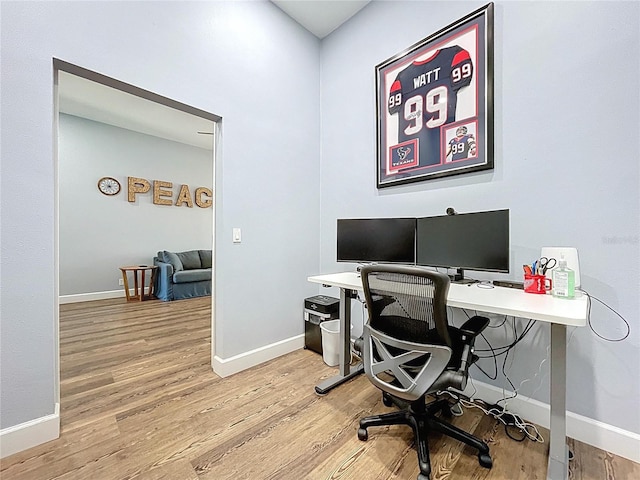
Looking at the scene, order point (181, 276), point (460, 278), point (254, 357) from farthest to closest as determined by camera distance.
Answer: point (181, 276), point (254, 357), point (460, 278)

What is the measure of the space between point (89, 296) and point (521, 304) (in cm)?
580

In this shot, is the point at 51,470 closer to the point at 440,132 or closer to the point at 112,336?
the point at 112,336

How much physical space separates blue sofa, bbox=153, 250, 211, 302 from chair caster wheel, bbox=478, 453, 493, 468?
15.2ft

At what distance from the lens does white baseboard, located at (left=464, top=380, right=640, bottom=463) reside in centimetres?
136

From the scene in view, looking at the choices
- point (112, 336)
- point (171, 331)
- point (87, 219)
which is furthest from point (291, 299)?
point (87, 219)

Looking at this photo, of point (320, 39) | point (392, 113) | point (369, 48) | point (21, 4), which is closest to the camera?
point (21, 4)

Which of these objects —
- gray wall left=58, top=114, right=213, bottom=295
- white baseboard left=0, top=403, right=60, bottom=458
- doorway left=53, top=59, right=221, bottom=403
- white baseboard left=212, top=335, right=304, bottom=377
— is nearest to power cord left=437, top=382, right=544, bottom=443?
white baseboard left=212, top=335, right=304, bottom=377

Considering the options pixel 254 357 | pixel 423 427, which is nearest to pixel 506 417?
pixel 423 427

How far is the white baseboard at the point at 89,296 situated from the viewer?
4.33 metres

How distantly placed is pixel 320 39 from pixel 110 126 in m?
4.04

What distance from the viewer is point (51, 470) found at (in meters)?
1.28

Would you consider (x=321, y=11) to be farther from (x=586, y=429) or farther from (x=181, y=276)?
(x=181, y=276)

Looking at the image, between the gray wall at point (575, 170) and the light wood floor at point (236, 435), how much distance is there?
1.33ft

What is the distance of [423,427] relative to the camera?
138cm
